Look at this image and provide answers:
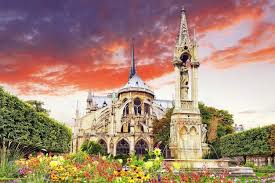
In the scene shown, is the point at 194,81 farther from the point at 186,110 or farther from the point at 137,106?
the point at 137,106

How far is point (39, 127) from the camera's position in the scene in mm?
26359

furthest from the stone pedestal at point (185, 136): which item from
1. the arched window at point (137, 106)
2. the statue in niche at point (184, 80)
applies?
the arched window at point (137, 106)

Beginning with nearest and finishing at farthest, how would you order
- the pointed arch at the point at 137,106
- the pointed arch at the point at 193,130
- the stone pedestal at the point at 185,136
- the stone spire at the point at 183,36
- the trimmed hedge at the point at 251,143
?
the stone pedestal at the point at 185,136, the pointed arch at the point at 193,130, the stone spire at the point at 183,36, the trimmed hedge at the point at 251,143, the pointed arch at the point at 137,106

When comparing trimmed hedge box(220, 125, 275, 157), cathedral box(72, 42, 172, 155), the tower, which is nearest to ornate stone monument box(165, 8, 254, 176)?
the tower

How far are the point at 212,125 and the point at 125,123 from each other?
3584 centimetres

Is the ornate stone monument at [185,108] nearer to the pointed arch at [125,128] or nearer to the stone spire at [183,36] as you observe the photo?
the stone spire at [183,36]

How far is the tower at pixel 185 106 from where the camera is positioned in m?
22.0

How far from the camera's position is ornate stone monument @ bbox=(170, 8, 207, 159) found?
72.3 feet

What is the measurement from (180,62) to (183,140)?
5156 millimetres

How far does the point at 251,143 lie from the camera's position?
120 ft

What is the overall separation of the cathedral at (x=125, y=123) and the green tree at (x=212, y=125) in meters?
12.3

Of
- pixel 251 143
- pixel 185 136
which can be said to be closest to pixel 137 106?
pixel 251 143

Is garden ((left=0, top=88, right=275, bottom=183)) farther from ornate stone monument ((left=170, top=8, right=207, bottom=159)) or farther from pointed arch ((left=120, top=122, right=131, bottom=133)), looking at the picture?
pointed arch ((left=120, top=122, right=131, bottom=133))

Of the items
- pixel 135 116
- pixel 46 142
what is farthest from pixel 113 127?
pixel 46 142
